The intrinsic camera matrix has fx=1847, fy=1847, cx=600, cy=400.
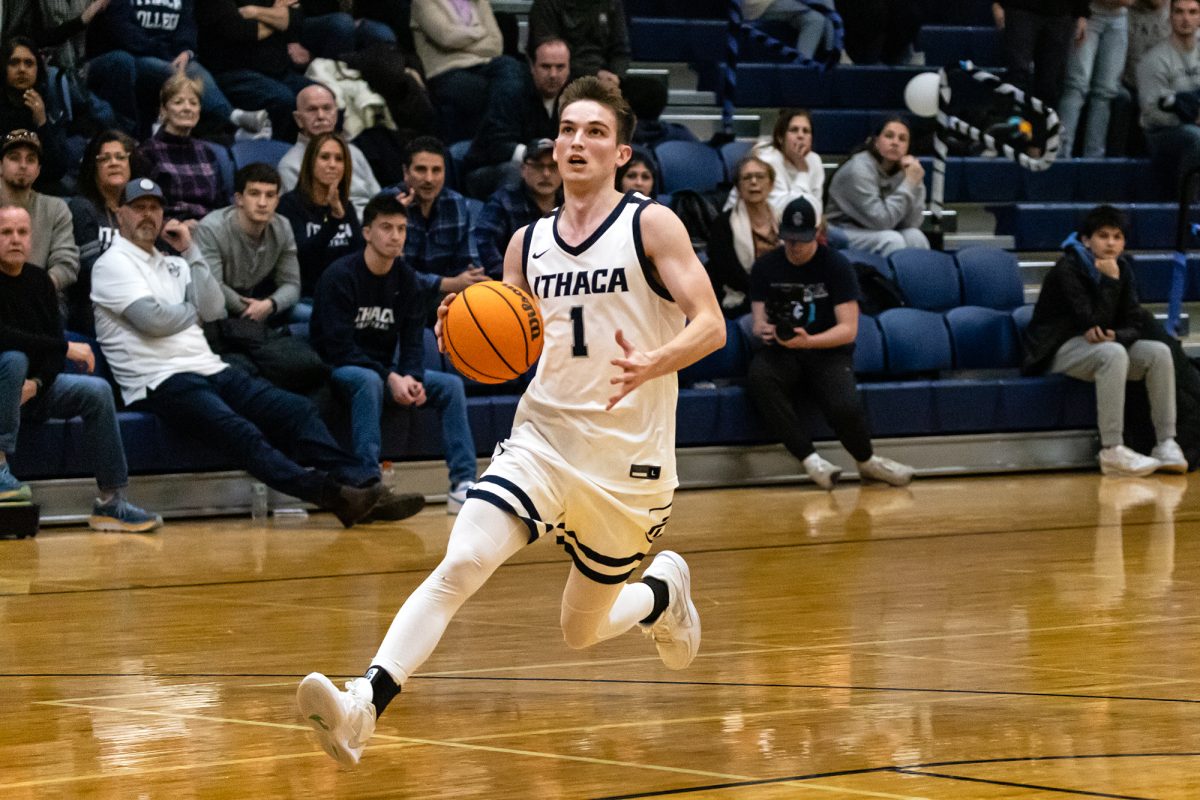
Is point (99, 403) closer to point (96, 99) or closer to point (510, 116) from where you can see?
point (96, 99)

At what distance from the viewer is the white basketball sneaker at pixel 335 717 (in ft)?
12.7

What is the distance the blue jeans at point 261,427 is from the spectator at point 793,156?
376cm

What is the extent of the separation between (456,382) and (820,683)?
4.81 metres

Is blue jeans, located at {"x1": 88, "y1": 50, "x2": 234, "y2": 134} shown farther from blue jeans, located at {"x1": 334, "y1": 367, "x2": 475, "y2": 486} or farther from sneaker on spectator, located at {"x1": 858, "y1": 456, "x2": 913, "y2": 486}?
sneaker on spectator, located at {"x1": 858, "y1": 456, "x2": 913, "y2": 486}

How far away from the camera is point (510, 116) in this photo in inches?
451

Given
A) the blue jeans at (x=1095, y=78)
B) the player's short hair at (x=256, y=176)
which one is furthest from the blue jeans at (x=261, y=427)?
the blue jeans at (x=1095, y=78)

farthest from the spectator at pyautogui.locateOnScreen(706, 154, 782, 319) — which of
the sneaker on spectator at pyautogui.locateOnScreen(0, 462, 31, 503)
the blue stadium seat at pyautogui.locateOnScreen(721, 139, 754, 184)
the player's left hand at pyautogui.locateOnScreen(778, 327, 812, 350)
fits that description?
the sneaker on spectator at pyautogui.locateOnScreen(0, 462, 31, 503)

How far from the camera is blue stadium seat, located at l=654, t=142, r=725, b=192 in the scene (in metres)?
12.0

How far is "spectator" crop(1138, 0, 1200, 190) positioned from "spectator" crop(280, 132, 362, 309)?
703cm

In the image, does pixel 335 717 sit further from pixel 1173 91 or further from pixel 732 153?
pixel 1173 91

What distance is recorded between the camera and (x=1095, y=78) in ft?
47.0

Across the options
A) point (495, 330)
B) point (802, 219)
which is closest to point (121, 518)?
point (802, 219)

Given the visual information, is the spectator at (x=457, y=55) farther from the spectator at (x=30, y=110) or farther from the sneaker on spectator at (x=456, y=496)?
the sneaker on spectator at (x=456, y=496)

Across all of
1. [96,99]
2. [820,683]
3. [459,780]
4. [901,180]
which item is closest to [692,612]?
[820,683]
